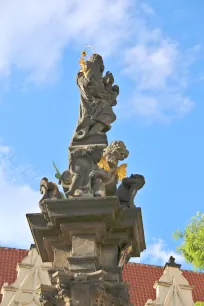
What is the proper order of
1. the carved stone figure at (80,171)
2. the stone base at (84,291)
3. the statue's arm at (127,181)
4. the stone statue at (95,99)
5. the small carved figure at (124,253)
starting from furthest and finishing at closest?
1. the stone statue at (95,99)
2. the statue's arm at (127,181)
3. the carved stone figure at (80,171)
4. the small carved figure at (124,253)
5. the stone base at (84,291)

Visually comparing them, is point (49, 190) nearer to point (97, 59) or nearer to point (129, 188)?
point (129, 188)

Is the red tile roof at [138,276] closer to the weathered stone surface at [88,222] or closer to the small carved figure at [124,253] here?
the small carved figure at [124,253]

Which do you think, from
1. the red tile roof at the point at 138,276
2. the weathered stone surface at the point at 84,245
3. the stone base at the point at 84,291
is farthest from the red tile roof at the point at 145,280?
the stone base at the point at 84,291

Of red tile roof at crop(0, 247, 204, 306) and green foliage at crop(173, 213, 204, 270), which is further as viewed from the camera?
red tile roof at crop(0, 247, 204, 306)

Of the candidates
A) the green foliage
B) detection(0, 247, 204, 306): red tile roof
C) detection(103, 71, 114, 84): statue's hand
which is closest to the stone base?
detection(103, 71, 114, 84): statue's hand

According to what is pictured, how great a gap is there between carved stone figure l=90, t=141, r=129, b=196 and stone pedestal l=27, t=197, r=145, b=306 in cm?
38

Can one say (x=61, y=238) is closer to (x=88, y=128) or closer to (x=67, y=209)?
(x=67, y=209)

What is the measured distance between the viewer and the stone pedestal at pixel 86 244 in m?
6.18

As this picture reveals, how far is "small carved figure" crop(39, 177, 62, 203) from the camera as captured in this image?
6.96 metres

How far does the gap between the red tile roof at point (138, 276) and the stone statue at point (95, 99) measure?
17.5m

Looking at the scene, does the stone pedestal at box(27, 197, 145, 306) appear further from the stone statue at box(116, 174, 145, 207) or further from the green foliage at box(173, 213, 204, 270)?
the green foliage at box(173, 213, 204, 270)

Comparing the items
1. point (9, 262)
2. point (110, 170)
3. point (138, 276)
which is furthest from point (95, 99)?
point (138, 276)

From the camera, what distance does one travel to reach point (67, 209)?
6598 mm

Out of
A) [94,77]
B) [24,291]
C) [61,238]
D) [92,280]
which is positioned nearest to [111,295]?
[92,280]
